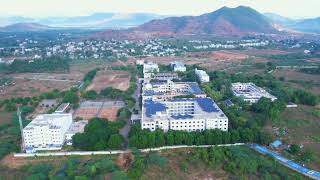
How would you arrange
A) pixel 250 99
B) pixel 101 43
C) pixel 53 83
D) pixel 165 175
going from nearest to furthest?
pixel 165 175
pixel 250 99
pixel 53 83
pixel 101 43

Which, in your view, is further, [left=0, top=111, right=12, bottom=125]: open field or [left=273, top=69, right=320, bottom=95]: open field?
[left=273, top=69, right=320, bottom=95]: open field

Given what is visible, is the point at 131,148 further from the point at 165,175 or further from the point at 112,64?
the point at 112,64

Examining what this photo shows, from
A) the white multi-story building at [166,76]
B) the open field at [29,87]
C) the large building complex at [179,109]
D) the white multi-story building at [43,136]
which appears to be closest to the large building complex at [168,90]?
the large building complex at [179,109]

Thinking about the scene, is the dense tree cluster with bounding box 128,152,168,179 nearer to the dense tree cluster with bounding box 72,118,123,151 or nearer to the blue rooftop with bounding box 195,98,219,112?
the dense tree cluster with bounding box 72,118,123,151

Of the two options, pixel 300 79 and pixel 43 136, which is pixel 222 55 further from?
pixel 43 136

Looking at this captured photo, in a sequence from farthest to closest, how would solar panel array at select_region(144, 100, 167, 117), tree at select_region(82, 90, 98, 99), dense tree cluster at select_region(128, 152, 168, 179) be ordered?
1. tree at select_region(82, 90, 98, 99)
2. solar panel array at select_region(144, 100, 167, 117)
3. dense tree cluster at select_region(128, 152, 168, 179)

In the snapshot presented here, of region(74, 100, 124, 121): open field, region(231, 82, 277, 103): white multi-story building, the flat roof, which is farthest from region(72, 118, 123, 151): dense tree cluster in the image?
region(231, 82, 277, 103): white multi-story building

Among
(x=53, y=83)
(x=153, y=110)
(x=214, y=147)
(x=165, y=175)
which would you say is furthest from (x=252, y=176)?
(x=53, y=83)
